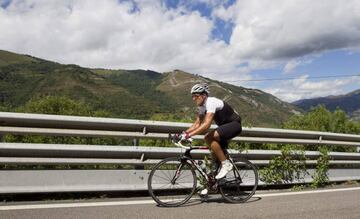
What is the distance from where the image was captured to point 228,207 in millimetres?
6145

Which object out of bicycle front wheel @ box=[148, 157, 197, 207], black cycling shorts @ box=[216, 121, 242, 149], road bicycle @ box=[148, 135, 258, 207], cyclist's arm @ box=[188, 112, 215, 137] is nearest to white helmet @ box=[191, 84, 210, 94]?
cyclist's arm @ box=[188, 112, 215, 137]

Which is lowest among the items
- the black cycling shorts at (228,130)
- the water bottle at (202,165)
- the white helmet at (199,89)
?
the water bottle at (202,165)

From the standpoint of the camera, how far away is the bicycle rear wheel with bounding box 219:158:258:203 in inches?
262

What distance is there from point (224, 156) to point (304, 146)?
299cm

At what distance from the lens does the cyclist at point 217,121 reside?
6.34m

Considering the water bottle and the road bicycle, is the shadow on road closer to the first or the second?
the road bicycle

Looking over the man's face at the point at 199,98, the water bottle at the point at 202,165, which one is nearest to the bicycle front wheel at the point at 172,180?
the water bottle at the point at 202,165

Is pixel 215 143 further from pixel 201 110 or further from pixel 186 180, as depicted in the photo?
pixel 186 180

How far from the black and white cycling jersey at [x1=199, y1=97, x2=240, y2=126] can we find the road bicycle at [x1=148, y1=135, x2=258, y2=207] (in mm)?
512

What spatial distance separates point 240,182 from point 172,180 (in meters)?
1.18

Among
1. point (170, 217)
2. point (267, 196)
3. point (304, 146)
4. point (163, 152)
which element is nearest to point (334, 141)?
point (304, 146)

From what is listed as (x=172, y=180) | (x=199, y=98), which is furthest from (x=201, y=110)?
(x=172, y=180)

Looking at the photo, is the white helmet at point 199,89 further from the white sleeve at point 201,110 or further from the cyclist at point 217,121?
the white sleeve at point 201,110

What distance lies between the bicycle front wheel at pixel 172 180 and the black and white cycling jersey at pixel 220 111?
830 millimetres
